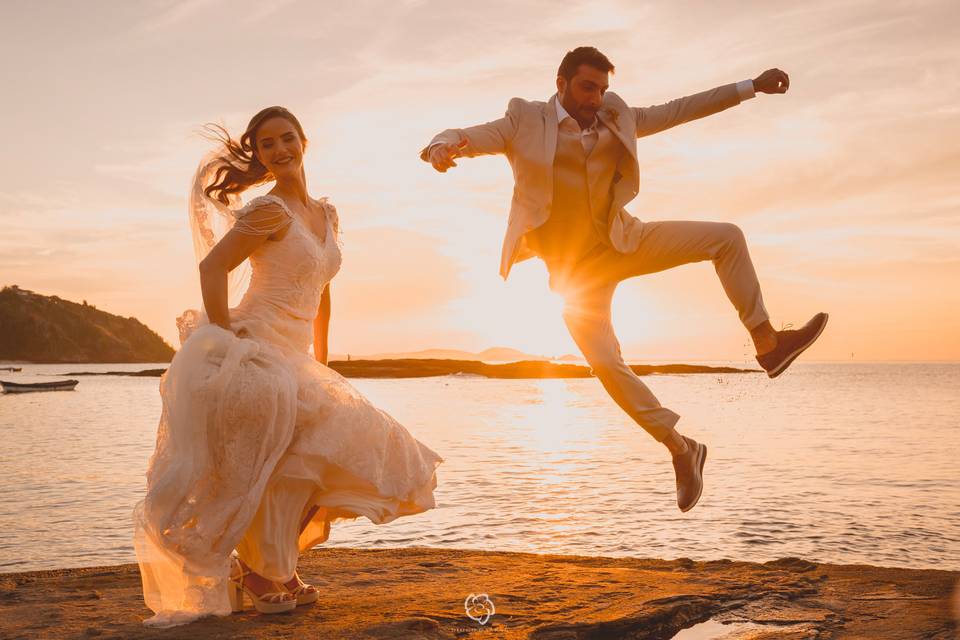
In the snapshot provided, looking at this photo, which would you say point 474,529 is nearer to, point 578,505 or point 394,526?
point 394,526

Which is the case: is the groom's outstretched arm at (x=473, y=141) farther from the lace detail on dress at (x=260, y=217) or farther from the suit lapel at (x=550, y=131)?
the lace detail on dress at (x=260, y=217)

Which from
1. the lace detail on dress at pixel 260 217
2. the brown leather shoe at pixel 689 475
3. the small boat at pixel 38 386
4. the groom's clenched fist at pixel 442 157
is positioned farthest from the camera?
the small boat at pixel 38 386

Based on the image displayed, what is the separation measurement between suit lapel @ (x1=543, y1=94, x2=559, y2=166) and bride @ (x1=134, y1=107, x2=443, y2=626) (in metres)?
1.42

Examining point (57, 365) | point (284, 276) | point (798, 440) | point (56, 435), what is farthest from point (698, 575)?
point (57, 365)

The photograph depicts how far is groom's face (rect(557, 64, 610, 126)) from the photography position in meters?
5.33

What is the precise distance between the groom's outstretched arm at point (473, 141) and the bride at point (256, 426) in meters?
0.97

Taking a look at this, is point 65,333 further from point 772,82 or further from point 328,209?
point 772,82

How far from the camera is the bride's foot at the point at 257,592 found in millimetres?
5199

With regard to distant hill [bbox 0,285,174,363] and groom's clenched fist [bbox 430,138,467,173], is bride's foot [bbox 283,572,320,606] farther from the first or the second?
distant hill [bbox 0,285,174,363]

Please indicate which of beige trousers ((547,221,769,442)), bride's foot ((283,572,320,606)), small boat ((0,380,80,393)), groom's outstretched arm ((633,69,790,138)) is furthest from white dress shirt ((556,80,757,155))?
small boat ((0,380,80,393))

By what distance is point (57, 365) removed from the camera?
488 ft

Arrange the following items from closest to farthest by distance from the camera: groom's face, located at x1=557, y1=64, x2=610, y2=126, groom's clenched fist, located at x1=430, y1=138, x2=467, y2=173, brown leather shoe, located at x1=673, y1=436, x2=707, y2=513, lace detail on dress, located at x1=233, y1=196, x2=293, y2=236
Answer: groom's clenched fist, located at x1=430, y1=138, x2=467, y2=173, lace detail on dress, located at x1=233, y1=196, x2=293, y2=236, groom's face, located at x1=557, y1=64, x2=610, y2=126, brown leather shoe, located at x1=673, y1=436, x2=707, y2=513

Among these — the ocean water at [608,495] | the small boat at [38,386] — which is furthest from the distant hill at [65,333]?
the ocean water at [608,495]

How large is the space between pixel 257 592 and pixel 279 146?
2603mm
